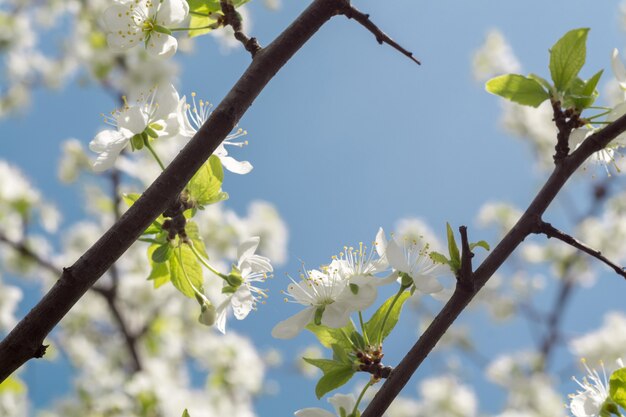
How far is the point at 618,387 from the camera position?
0.93 meters

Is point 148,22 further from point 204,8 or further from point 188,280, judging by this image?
point 188,280

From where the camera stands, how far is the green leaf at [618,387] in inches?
36.1

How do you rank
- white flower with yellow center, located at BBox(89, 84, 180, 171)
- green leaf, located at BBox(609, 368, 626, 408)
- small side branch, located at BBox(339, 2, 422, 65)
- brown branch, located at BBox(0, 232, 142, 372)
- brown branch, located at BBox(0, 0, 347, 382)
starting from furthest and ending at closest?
brown branch, located at BBox(0, 232, 142, 372) → white flower with yellow center, located at BBox(89, 84, 180, 171) → small side branch, located at BBox(339, 2, 422, 65) → green leaf, located at BBox(609, 368, 626, 408) → brown branch, located at BBox(0, 0, 347, 382)

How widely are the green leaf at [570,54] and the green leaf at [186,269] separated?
0.73 meters

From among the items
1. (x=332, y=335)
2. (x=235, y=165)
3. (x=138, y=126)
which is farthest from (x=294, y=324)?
(x=138, y=126)

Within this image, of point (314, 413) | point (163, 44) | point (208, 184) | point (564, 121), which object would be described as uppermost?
point (564, 121)

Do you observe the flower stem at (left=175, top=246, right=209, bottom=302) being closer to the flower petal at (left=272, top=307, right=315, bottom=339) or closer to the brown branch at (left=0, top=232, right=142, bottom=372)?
the flower petal at (left=272, top=307, right=315, bottom=339)

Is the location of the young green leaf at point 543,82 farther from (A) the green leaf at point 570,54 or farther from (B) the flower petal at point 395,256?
(B) the flower petal at point 395,256

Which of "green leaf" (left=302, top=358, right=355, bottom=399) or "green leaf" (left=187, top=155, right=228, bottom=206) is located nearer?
"green leaf" (left=302, top=358, right=355, bottom=399)

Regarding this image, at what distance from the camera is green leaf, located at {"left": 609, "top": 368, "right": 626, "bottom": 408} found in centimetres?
92

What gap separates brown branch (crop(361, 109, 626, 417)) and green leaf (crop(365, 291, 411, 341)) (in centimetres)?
17

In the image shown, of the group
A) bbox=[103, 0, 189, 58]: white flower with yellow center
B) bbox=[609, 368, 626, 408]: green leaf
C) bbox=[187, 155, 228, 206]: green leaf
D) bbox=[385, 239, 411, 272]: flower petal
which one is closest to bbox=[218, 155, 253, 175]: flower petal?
bbox=[187, 155, 228, 206]: green leaf

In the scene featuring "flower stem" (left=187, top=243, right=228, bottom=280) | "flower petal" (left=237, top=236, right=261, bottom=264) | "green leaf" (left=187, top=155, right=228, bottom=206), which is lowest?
"flower stem" (left=187, top=243, right=228, bottom=280)

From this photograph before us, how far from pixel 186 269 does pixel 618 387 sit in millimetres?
728
